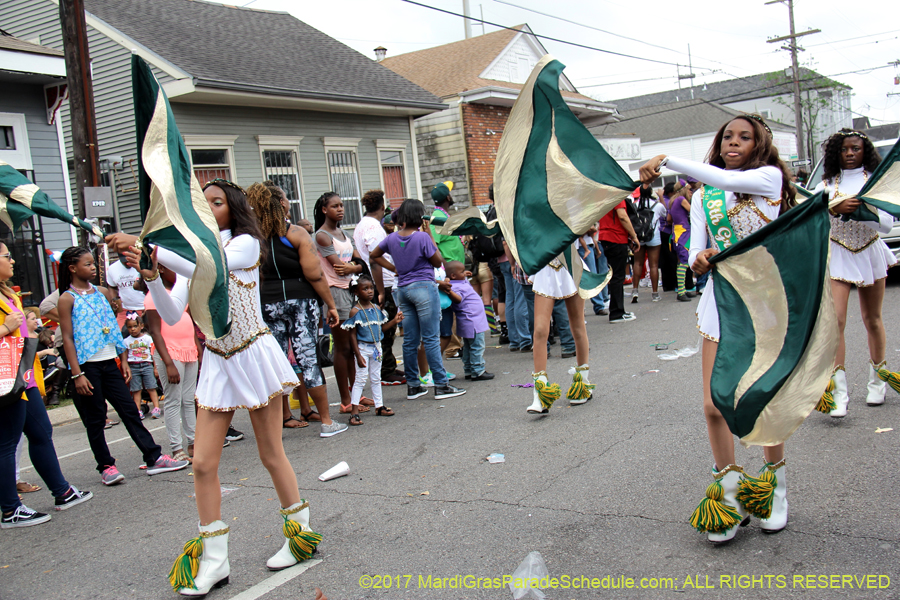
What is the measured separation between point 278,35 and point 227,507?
17.7 metres

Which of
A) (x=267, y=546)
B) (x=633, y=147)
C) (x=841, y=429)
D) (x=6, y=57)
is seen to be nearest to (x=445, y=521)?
(x=267, y=546)

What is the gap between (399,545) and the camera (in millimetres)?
3863

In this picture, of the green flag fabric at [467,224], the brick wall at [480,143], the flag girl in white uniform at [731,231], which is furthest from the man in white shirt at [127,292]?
the brick wall at [480,143]

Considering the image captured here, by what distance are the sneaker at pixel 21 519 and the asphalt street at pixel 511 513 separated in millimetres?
63

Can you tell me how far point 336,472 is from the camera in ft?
17.0

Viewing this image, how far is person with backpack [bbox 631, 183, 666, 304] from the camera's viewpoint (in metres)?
12.8

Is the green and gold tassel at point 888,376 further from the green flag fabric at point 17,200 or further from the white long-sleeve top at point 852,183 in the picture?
the green flag fabric at point 17,200

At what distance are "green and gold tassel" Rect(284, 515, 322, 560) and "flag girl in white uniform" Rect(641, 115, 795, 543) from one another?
189 centimetres

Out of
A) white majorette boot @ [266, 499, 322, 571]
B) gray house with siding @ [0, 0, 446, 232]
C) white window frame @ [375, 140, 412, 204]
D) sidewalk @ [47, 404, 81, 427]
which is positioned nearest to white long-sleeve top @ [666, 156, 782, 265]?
white majorette boot @ [266, 499, 322, 571]

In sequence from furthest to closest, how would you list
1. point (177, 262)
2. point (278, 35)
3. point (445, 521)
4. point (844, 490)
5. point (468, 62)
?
point (468, 62) < point (278, 35) < point (445, 521) < point (844, 490) < point (177, 262)

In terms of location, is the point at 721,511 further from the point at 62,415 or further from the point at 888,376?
the point at 62,415

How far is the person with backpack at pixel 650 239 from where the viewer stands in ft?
42.1

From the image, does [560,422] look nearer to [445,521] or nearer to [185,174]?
[445,521]

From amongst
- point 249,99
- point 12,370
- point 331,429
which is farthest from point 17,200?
point 249,99
